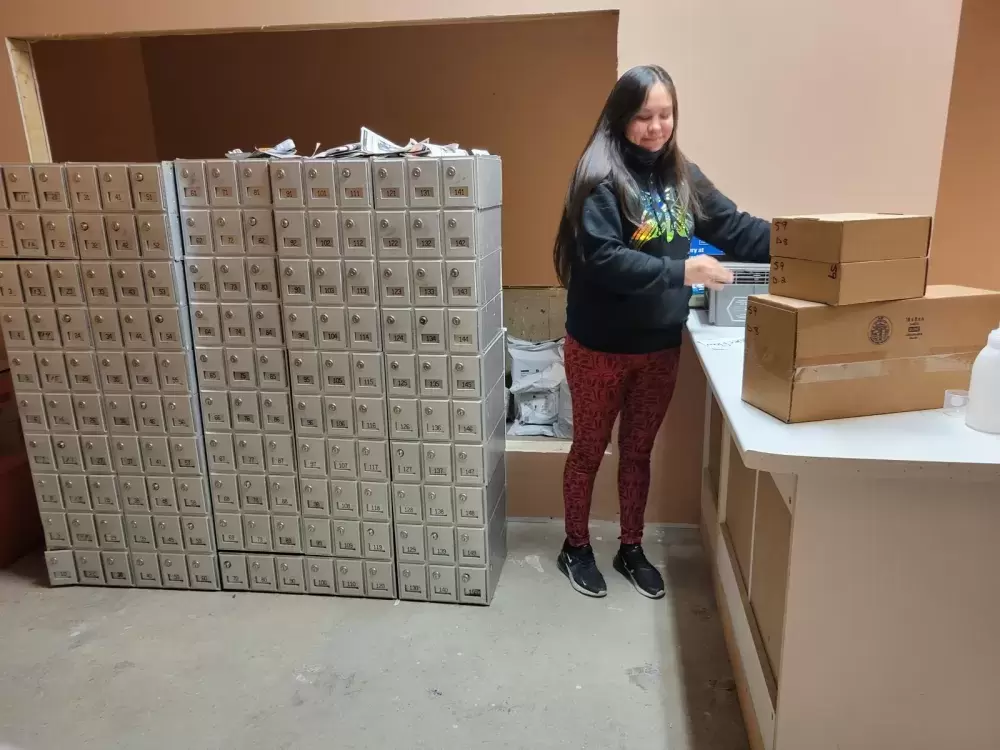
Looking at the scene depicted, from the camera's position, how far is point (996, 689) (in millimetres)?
1231

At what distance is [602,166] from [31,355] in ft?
5.58

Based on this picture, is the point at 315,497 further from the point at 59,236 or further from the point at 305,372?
the point at 59,236

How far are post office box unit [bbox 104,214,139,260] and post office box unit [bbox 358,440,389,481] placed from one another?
813 mm

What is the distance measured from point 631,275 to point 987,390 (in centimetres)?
75

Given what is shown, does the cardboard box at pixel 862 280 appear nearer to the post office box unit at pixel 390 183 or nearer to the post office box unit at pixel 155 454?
the post office box unit at pixel 390 183

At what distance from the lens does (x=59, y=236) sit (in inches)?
78.5

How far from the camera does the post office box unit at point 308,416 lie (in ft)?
6.70

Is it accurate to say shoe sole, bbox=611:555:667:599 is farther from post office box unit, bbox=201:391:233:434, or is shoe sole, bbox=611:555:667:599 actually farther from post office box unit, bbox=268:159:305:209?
post office box unit, bbox=268:159:305:209

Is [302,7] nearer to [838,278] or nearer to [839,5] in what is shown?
[839,5]

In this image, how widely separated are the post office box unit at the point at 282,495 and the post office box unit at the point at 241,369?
0.92 ft

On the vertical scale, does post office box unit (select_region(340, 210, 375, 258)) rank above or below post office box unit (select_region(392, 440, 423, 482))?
above

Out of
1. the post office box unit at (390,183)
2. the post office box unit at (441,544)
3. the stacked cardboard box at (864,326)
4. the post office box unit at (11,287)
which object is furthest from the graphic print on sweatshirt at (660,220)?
the post office box unit at (11,287)

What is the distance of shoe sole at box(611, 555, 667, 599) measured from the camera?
2121mm

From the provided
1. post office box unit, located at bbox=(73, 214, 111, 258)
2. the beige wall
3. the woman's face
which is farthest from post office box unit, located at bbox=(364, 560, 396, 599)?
the beige wall
